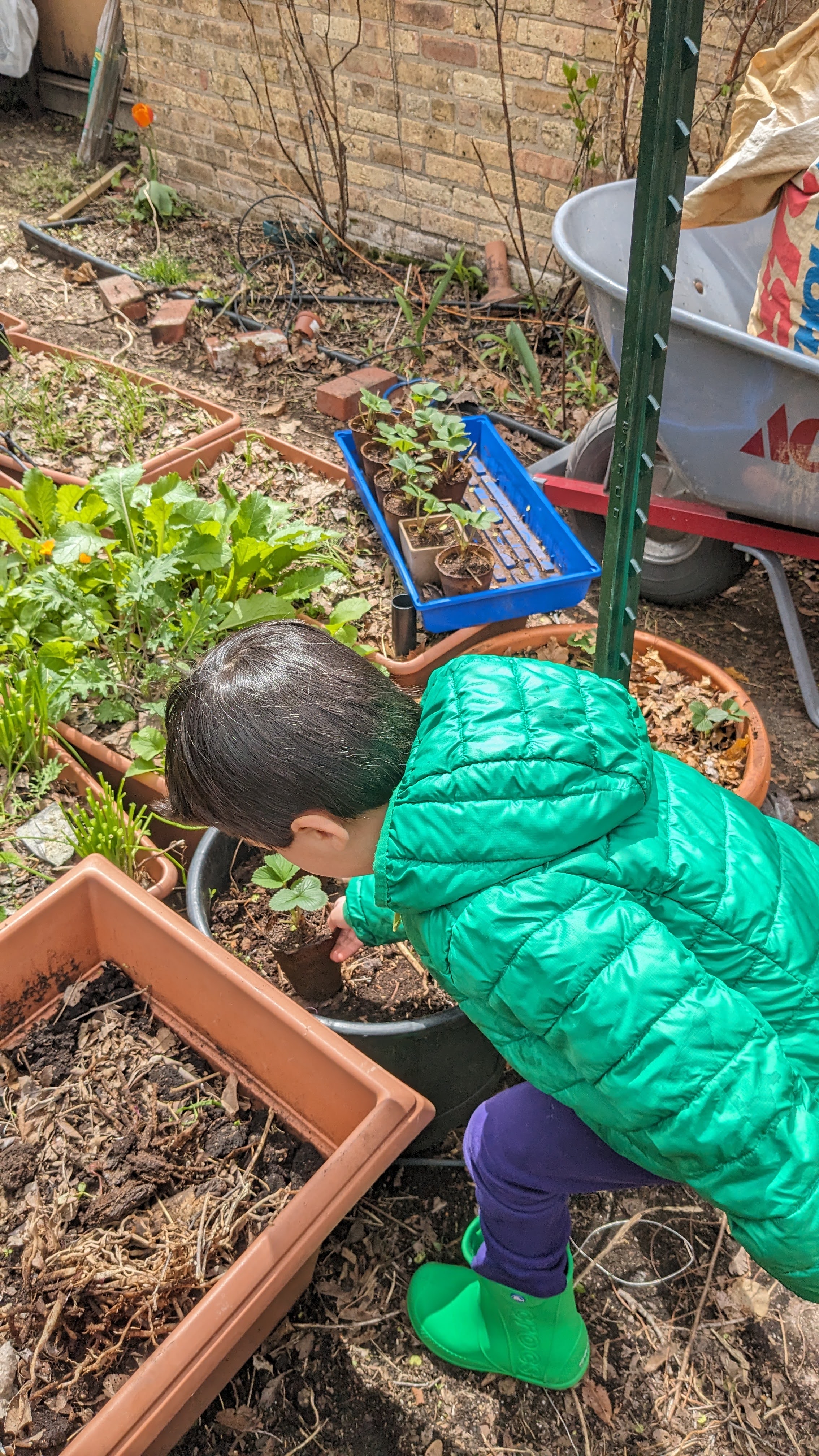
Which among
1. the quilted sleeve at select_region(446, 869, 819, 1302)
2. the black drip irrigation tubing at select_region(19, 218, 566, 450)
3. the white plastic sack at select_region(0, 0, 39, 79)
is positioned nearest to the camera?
the quilted sleeve at select_region(446, 869, 819, 1302)

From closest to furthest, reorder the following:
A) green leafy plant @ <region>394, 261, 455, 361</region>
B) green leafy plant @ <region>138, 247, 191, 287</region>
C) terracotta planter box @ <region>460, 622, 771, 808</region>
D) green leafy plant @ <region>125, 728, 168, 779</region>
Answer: green leafy plant @ <region>125, 728, 168, 779</region>, terracotta planter box @ <region>460, 622, 771, 808</region>, green leafy plant @ <region>394, 261, 455, 361</region>, green leafy plant @ <region>138, 247, 191, 287</region>

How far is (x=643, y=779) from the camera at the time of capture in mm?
1002

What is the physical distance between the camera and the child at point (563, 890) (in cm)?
92

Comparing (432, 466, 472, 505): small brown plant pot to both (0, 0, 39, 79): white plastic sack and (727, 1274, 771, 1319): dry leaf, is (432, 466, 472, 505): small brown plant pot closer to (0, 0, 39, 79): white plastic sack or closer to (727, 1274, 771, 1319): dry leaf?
(727, 1274, 771, 1319): dry leaf

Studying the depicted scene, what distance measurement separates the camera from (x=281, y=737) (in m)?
1.06

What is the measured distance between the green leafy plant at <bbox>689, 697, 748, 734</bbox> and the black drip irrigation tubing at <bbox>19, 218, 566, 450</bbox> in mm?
1642

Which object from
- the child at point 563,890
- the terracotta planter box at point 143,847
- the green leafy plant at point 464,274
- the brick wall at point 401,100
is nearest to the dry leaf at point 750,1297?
the child at point 563,890

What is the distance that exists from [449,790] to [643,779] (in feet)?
0.69

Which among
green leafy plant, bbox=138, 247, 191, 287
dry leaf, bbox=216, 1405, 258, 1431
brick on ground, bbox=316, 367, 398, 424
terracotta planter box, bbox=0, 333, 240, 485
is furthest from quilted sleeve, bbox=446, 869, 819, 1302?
green leafy plant, bbox=138, 247, 191, 287

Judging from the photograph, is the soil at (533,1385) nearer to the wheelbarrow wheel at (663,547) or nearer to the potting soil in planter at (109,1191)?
the potting soil in planter at (109,1191)

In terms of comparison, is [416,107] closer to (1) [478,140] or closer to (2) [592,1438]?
(1) [478,140]

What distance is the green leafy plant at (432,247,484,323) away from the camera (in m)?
4.20

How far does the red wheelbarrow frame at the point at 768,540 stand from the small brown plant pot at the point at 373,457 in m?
0.66

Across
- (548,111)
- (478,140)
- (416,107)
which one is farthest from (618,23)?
(416,107)
